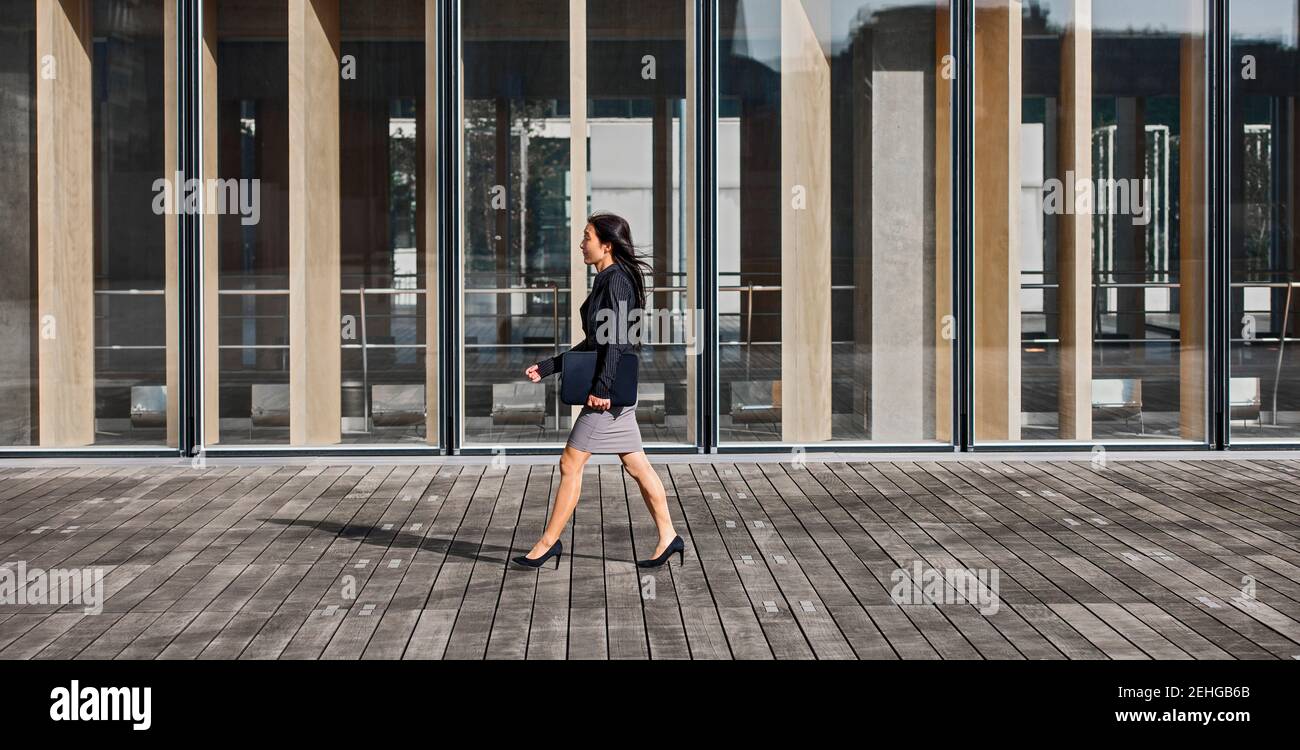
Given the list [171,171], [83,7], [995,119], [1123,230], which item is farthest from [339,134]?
[1123,230]

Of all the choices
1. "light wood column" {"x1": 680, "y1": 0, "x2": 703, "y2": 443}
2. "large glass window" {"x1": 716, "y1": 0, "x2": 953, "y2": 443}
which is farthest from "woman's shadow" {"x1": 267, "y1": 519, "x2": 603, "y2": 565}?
"large glass window" {"x1": 716, "y1": 0, "x2": 953, "y2": 443}

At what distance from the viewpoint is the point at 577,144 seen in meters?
11.7

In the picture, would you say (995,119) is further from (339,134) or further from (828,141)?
(339,134)

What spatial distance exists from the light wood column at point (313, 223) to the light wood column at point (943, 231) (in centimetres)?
435

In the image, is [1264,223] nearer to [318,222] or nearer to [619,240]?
[619,240]

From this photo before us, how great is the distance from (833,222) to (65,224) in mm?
5548

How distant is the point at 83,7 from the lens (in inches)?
460

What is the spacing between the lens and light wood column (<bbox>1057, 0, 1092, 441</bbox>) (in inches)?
462

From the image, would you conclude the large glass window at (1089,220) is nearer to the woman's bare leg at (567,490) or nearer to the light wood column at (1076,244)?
the light wood column at (1076,244)

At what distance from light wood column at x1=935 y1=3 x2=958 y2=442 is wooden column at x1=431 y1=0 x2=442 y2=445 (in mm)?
3618

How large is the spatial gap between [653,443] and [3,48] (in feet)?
17.9

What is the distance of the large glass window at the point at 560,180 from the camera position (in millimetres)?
11578

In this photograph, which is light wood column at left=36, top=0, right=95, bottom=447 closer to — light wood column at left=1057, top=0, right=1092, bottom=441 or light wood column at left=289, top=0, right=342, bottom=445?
light wood column at left=289, top=0, right=342, bottom=445
